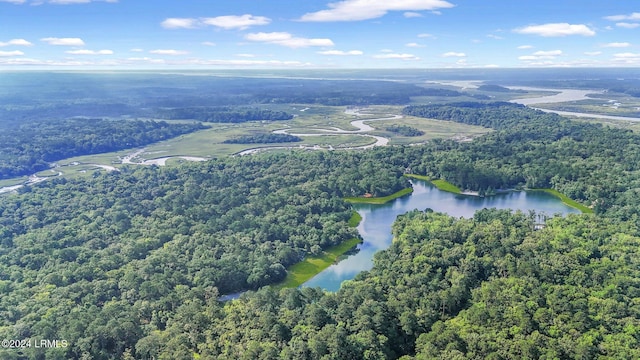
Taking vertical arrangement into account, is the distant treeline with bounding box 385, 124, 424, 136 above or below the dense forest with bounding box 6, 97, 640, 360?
above

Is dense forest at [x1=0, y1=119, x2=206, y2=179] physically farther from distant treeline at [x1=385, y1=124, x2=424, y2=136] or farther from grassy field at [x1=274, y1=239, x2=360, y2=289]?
grassy field at [x1=274, y1=239, x2=360, y2=289]

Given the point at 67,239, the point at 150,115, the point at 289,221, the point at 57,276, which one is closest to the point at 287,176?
the point at 289,221

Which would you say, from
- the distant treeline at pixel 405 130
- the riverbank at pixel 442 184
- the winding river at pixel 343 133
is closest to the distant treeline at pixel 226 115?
the winding river at pixel 343 133

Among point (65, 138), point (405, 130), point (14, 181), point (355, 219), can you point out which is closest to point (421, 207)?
point (355, 219)

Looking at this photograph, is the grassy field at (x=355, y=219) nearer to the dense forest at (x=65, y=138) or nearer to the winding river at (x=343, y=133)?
the winding river at (x=343, y=133)

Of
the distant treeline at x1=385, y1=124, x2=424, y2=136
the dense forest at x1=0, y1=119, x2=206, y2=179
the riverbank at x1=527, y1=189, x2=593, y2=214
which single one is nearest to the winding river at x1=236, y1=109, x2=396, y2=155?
the distant treeline at x1=385, y1=124, x2=424, y2=136

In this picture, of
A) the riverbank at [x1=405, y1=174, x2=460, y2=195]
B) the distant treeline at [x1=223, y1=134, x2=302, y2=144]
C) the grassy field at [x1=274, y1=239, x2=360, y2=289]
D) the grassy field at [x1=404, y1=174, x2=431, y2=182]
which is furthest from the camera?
the distant treeline at [x1=223, y1=134, x2=302, y2=144]

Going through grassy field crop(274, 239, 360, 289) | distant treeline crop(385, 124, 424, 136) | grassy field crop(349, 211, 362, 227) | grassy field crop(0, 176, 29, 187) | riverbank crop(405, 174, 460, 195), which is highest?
distant treeline crop(385, 124, 424, 136)
